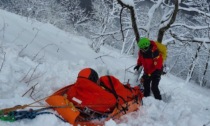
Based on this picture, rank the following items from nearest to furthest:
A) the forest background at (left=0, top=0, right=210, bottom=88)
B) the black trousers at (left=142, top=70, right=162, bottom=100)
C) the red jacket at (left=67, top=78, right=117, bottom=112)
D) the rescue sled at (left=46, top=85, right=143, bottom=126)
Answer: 1. the rescue sled at (left=46, top=85, right=143, bottom=126)
2. the red jacket at (left=67, top=78, right=117, bottom=112)
3. the black trousers at (left=142, top=70, right=162, bottom=100)
4. the forest background at (left=0, top=0, right=210, bottom=88)

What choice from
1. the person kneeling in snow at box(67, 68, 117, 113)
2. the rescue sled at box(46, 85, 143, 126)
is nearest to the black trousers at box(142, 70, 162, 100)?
the rescue sled at box(46, 85, 143, 126)

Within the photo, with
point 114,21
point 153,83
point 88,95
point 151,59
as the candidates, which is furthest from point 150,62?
point 114,21

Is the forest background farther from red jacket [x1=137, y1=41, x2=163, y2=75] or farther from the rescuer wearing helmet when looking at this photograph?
red jacket [x1=137, y1=41, x2=163, y2=75]

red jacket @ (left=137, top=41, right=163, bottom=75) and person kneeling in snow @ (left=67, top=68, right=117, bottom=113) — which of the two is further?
red jacket @ (left=137, top=41, right=163, bottom=75)

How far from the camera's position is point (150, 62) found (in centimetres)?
626

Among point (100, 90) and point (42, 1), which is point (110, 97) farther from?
point (42, 1)

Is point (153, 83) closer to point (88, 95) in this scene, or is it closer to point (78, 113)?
point (88, 95)

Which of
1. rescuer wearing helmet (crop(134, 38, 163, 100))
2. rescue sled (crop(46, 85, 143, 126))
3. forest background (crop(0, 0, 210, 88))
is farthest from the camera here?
forest background (crop(0, 0, 210, 88))

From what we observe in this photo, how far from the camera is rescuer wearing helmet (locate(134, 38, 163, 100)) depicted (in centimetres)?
600

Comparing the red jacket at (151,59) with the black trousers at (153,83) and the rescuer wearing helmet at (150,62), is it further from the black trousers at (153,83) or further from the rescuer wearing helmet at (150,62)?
the black trousers at (153,83)

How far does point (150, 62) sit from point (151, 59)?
0.09 meters

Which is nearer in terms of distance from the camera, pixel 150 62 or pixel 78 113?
pixel 78 113

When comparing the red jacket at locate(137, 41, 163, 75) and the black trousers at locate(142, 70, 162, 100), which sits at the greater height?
the red jacket at locate(137, 41, 163, 75)

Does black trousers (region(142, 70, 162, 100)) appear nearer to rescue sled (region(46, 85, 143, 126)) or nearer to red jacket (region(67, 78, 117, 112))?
rescue sled (region(46, 85, 143, 126))
